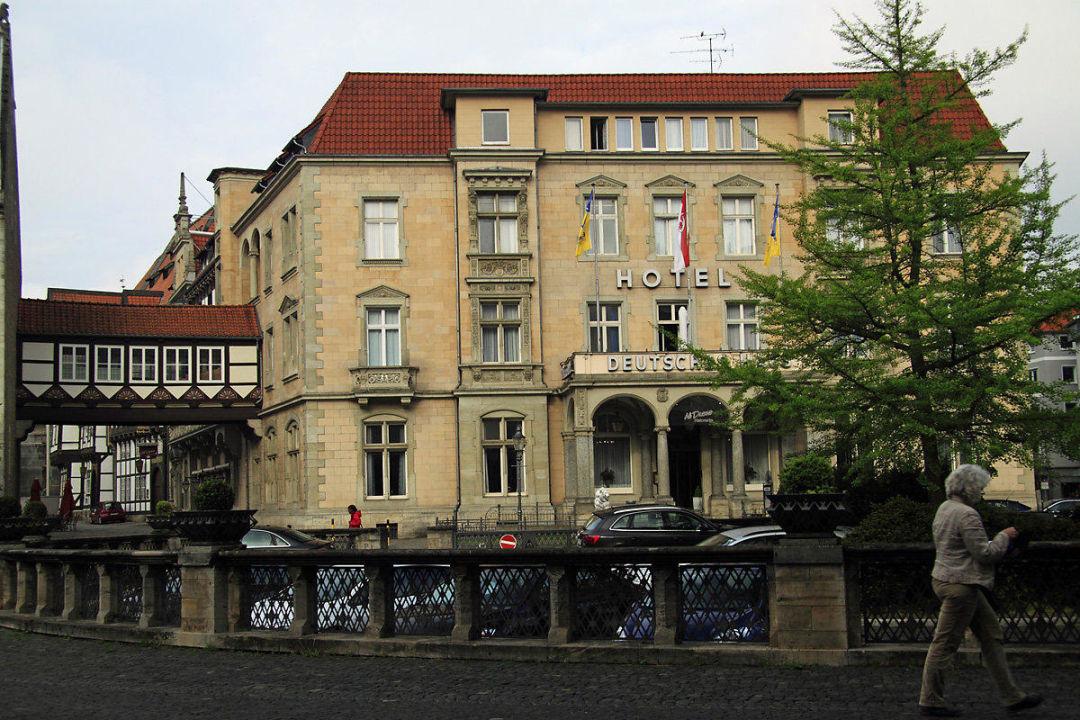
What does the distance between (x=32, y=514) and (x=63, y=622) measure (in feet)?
27.9

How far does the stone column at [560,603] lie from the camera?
11023mm

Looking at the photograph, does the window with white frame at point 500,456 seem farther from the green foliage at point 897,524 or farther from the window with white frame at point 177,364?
the green foliage at point 897,524

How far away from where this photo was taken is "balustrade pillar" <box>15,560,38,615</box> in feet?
55.8

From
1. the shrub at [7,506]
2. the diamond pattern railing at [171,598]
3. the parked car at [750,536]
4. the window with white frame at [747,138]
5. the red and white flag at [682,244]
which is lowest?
the diamond pattern railing at [171,598]

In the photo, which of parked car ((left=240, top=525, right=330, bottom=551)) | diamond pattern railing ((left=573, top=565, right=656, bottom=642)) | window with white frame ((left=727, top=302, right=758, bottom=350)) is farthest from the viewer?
window with white frame ((left=727, top=302, right=758, bottom=350))

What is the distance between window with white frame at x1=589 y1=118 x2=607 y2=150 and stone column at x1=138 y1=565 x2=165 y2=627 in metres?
29.2

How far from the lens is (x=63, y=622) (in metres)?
15.0

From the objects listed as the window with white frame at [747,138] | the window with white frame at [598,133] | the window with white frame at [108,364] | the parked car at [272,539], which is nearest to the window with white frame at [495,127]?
the window with white frame at [598,133]

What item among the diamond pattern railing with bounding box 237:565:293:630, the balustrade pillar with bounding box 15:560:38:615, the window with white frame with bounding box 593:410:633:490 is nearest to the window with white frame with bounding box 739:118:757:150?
the window with white frame with bounding box 593:410:633:490

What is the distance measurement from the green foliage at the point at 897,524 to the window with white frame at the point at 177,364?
32.8m

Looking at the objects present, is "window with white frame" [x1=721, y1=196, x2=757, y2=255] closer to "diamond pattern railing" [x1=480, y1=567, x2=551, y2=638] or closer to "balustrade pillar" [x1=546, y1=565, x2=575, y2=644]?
"diamond pattern railing" [x1=480, y1=567, x2=551, y2=638]

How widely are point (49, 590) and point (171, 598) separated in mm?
3400

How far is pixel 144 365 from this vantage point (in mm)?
42000

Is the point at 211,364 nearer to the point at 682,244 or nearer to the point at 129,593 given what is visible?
the point at 682,244
